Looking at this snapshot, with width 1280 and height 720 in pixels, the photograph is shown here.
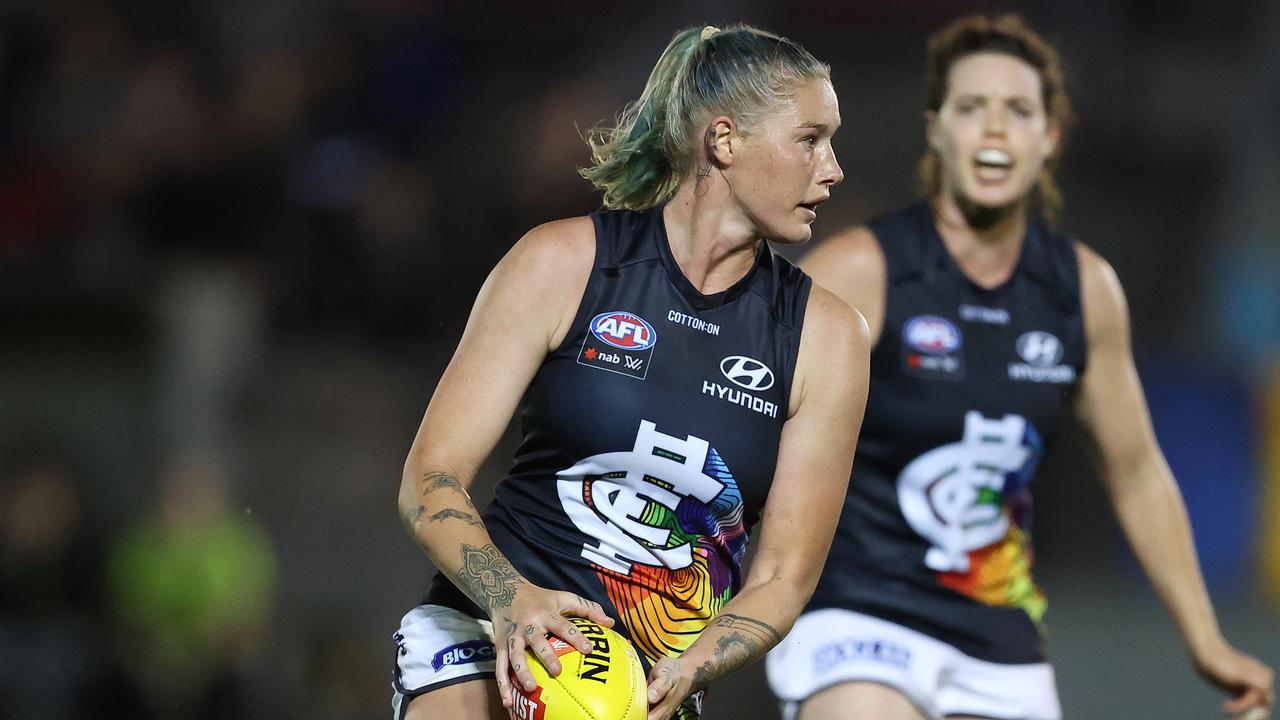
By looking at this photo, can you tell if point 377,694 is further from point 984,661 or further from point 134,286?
point 984,661

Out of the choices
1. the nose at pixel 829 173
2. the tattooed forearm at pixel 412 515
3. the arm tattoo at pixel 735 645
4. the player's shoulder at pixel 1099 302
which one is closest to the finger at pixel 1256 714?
the player's shoulder at pixel 1099 302

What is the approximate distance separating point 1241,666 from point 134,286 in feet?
20.6

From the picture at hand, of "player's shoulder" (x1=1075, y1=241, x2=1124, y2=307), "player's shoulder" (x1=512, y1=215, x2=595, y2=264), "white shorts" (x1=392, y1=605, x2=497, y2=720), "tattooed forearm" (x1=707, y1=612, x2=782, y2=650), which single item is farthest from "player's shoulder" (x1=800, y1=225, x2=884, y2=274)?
"white shorts" (x1=392, y1=605, x2=497, y2=720)

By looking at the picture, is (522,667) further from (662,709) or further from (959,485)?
(959,485)

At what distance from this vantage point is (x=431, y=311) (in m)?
8.55

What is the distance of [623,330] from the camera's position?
3299 millimetres

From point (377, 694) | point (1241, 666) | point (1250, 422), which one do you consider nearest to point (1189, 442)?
point (1250, 422)

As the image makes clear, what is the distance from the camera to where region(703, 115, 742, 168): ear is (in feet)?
10.8

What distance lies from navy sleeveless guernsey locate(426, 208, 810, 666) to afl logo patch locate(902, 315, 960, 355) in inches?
37.7

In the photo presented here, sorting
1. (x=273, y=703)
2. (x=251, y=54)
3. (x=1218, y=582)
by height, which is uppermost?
(x=251, y=54)

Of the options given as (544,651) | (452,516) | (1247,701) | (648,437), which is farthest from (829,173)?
(1247,701)

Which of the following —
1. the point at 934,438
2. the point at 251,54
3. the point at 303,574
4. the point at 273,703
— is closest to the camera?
the point at 934,438

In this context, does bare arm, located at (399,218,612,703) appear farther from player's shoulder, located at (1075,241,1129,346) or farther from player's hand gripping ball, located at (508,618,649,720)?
player's shoulder, located at (1075,241,1129,346)

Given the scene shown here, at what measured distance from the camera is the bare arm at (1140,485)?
4504 millimetres
